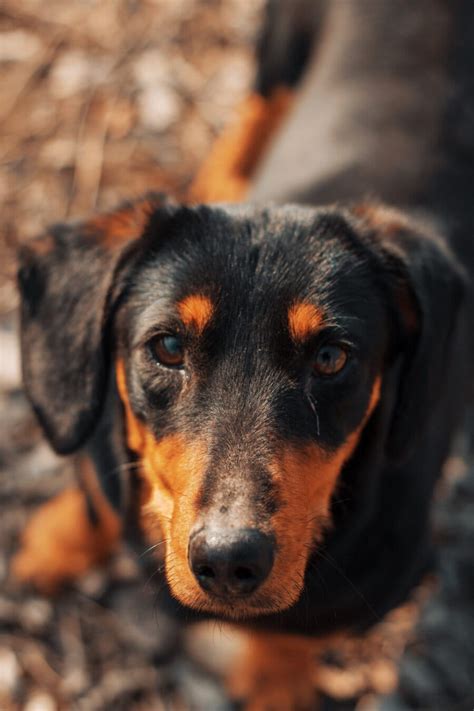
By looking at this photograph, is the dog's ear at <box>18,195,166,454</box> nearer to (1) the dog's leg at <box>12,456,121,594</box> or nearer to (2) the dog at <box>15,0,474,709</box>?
(2) the dog at <box>15,0,474,709</box>

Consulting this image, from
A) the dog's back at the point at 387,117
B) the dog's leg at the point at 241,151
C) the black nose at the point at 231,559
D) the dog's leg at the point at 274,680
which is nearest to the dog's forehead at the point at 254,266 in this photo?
the black nose at the point at 231,559

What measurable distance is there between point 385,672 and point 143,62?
3440 millimetres

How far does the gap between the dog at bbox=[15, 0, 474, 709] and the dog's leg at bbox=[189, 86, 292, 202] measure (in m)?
1.18

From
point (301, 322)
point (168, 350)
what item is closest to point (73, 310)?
point (168, 350)

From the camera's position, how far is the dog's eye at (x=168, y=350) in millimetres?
2193

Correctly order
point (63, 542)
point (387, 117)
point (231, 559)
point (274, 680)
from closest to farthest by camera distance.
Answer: point (231, 559)
point (274, 680)
point (63, 542)
point (387, 117)

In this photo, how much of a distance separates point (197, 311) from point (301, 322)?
10.2 inches

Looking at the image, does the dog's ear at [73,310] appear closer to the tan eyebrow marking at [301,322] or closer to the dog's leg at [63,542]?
the tan eyebrow marking at [301,322]

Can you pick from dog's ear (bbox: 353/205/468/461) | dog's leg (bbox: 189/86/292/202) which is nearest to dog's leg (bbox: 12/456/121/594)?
dog's ear (bbox: 353/205/468/461)

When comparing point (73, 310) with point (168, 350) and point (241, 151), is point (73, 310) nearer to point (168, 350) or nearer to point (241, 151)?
point (168, 350)

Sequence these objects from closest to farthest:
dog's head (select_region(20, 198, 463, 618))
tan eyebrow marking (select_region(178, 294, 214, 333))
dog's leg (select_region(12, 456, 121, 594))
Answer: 1. dog's head (select_region(20, 198, 463, 618))
2. tan eyebrow marking (select_region(178, 294, 214, 333))
3. dog's leg (select_region(12, 456, 121, 594))

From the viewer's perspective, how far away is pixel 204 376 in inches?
84.3

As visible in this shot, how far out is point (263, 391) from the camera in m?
2.10

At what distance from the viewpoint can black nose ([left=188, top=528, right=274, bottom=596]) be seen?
180 cm
